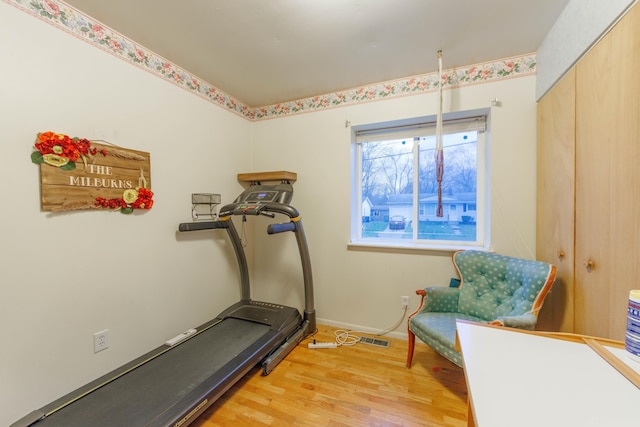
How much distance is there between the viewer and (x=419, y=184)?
2506 millimetres

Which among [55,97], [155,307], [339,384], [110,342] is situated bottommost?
[339,384]

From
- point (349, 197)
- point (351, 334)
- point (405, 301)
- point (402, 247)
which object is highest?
point (349, 197)

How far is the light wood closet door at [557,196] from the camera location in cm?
149

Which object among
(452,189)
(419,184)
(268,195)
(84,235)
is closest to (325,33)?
(268,195)

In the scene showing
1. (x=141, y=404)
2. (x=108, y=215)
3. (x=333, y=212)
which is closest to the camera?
(x=141, y=404)

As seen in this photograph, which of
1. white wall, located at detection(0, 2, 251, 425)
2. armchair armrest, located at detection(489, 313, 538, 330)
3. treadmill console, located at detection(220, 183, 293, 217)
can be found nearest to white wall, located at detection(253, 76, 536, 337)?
treadmill console, located at detection(220, 183, 293, 217)

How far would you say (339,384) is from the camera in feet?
5.85

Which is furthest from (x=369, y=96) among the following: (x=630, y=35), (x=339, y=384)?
(x=339, y=384)

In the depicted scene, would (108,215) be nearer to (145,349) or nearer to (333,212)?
(145,349)

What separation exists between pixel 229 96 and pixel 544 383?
3017 mm

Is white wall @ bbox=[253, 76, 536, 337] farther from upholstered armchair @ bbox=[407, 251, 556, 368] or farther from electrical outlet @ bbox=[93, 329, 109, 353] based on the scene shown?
electrical outlet @ bbox=[93, 329, 109, 353]

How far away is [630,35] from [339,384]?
233cm

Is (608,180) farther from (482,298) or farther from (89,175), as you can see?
(89,175)

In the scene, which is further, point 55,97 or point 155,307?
point 155,307
